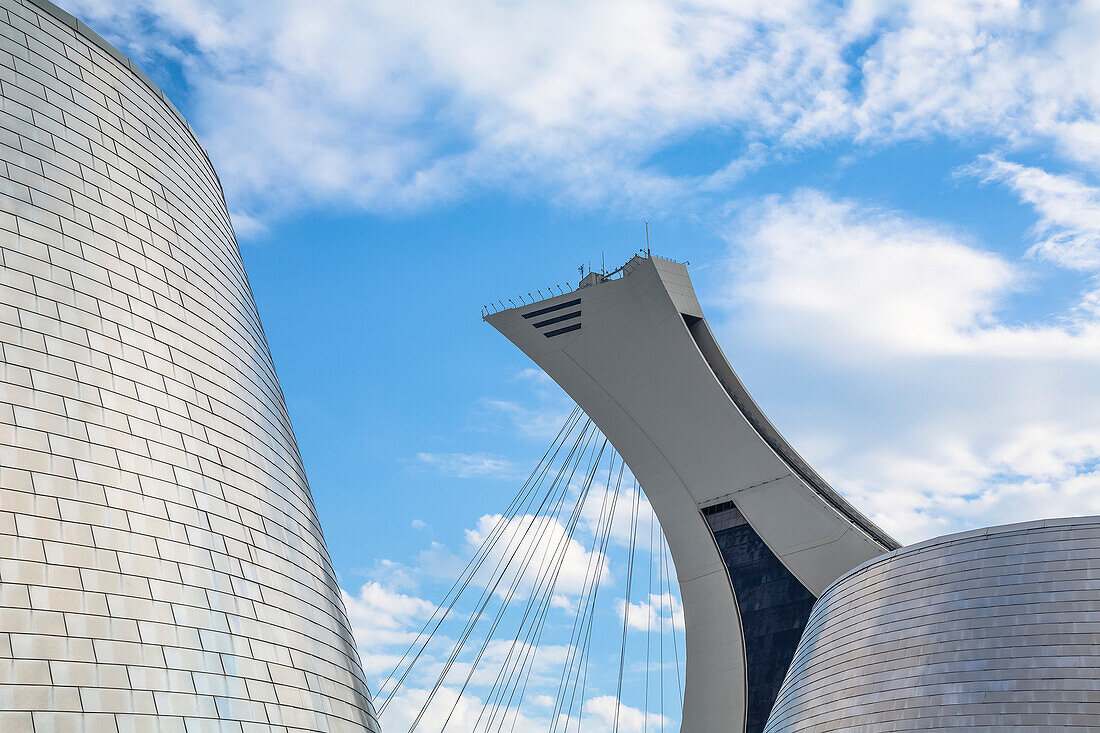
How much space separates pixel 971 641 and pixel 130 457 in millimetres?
15007

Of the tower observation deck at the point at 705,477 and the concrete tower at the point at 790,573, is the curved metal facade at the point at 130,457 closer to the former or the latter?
the concrete tower at the point at 790,573

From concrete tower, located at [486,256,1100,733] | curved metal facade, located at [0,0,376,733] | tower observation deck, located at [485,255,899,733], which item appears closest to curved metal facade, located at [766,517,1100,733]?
concrete tower, located at [486,256,1100,733]

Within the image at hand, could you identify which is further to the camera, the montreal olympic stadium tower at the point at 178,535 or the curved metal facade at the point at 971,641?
the curved metal facade at the point at 971,641

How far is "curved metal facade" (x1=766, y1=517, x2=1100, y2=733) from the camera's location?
1944 cm

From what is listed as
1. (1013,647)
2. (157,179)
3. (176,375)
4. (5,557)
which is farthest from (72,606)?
(1013,647)

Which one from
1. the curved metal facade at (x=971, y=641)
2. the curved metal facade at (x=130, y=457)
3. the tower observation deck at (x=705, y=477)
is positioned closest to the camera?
the curved metal facade at (x=130, y=457)

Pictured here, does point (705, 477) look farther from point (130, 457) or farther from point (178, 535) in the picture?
point (130, 457)

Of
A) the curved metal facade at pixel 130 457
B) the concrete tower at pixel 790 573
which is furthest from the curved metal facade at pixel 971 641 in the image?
the curved metal facade at pixel 130 457

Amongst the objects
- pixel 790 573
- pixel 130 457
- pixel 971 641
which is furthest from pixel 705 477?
pixel 130 457

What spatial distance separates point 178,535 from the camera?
49.0 feet

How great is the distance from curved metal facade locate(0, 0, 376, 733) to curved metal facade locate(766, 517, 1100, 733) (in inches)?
387

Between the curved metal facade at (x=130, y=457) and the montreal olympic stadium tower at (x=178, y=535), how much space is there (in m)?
0.03

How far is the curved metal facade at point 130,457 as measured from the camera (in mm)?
12984

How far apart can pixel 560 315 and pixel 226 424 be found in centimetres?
2992
